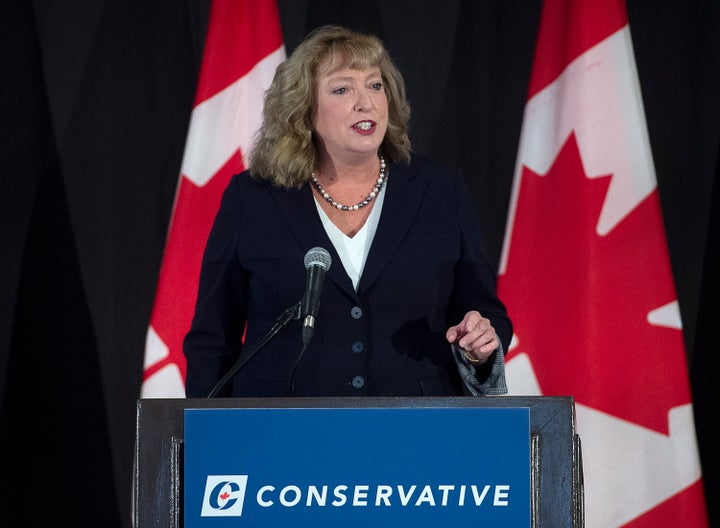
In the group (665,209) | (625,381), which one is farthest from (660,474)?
(665,209)

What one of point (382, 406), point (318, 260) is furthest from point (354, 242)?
point (382, 406)

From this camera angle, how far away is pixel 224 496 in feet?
4.42

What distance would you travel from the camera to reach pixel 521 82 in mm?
3143

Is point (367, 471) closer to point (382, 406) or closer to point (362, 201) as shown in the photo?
point (382, 406)

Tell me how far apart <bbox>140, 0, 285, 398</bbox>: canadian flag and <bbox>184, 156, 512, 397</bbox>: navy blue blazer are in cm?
78

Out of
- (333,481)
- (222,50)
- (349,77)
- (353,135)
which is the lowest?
(333,481)

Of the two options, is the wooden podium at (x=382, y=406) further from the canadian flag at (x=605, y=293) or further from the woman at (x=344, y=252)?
the canadian flag at (x=605, y=293)

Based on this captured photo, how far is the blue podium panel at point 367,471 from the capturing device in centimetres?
134

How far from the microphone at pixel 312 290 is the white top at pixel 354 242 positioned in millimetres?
326

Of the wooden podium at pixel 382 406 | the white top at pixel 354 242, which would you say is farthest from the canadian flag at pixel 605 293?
the wooden podium at pixel 382 406

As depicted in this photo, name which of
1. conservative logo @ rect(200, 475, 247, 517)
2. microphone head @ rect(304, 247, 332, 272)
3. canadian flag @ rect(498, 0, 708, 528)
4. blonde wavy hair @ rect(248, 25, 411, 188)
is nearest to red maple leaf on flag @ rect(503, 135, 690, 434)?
canadian flag @ rect(498, 0, 708, 528)

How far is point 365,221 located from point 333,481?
0.81 meters

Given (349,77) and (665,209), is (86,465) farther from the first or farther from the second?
(665,209)

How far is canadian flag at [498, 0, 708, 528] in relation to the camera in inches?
111
